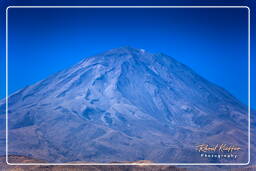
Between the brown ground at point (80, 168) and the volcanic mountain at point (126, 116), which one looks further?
the volcanic mountain at point (126, 116)

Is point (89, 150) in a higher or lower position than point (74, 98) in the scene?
lower

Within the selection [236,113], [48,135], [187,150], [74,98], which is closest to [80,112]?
[74,98]

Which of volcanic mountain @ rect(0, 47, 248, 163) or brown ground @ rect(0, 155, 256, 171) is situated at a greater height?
volcanic mountain @ rect(0, 47, 248, 163)

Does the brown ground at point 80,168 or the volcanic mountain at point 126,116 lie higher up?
the volcanic mountain at point 126,116

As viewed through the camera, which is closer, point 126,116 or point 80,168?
point 80,168

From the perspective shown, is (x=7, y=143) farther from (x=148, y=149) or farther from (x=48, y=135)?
(x=148, y=149)

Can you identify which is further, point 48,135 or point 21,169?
point 48,135

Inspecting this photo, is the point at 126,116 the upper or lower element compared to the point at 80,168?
upper

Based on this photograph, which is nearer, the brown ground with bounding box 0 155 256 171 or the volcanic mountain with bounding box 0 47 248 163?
the brown ground with bounding box 0 155 256 171
